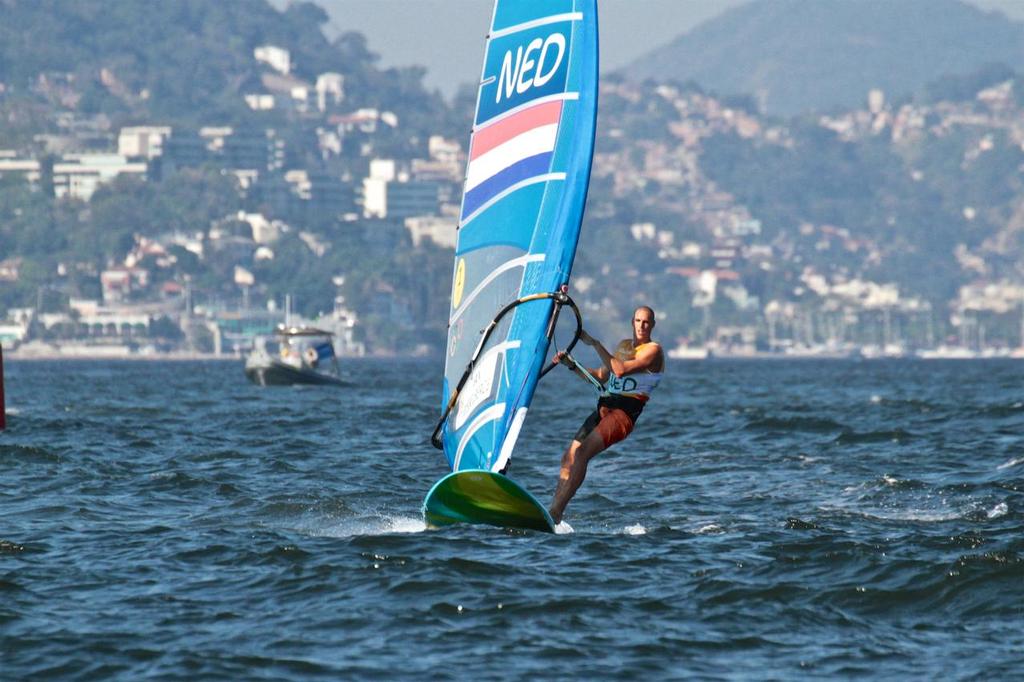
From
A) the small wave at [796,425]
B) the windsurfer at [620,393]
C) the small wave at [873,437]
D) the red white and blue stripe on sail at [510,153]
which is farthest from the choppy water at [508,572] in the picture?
the small wave at [796,425]

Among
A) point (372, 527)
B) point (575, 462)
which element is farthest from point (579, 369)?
point (372, 527)

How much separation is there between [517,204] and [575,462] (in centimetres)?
223

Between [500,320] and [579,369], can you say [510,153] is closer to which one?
[500,320]

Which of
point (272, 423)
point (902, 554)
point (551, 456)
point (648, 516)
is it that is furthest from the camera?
point (272, 423)

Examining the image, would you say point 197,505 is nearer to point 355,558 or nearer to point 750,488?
point 355,558

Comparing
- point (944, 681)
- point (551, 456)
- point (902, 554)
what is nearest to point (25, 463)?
point (551, 456)

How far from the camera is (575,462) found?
16.2 m

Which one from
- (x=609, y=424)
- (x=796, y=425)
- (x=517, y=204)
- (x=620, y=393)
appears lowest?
(x=796, y=425)

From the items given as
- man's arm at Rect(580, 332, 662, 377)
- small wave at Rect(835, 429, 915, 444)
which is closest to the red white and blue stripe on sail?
man's arm at Rect(580, 332, 662, 377)

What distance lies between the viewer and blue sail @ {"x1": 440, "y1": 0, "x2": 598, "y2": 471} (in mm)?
15422

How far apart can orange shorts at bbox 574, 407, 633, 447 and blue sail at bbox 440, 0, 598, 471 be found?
0.75 m

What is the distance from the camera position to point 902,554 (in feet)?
52.5

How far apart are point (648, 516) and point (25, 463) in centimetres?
986

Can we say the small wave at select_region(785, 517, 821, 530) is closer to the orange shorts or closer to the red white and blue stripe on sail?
the orange shorts
